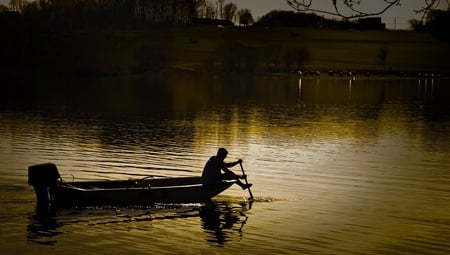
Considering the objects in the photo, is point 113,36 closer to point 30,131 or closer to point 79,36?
point 79,36

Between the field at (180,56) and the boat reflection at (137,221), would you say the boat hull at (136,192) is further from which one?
the field at (180,56)

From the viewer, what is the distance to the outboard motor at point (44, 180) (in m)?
22.9

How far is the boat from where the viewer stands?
912 inches

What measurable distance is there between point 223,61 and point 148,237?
166m

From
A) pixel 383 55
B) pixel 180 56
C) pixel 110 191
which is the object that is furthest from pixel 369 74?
pixel 110 191

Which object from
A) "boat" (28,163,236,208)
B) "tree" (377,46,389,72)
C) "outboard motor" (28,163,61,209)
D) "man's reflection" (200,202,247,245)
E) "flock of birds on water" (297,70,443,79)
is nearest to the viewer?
"man's reflection" (200,202,247,245)

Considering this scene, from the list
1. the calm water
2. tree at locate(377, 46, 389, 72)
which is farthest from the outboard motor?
tree at locate(377, 46, 389, 72)

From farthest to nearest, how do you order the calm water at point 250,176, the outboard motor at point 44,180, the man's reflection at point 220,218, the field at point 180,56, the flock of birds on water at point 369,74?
1. the flock of birds on water at point 369,74
2. the field at point 180,56
3. the outboard motor at point 44,180
4. the man's reflection at point 220,218
5. the calm water at point 250,176

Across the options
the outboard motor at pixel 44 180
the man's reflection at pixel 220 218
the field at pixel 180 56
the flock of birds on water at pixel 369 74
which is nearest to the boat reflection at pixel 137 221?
the man's reflection at pixel 220 218

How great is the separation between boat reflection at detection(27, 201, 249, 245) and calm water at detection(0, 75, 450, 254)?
0.05 meters

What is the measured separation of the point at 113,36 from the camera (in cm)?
17475

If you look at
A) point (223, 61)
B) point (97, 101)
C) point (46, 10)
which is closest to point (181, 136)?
point (97, 101)

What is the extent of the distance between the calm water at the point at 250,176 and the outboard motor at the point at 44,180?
0.57 meters

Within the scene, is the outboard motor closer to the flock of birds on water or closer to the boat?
the boat
